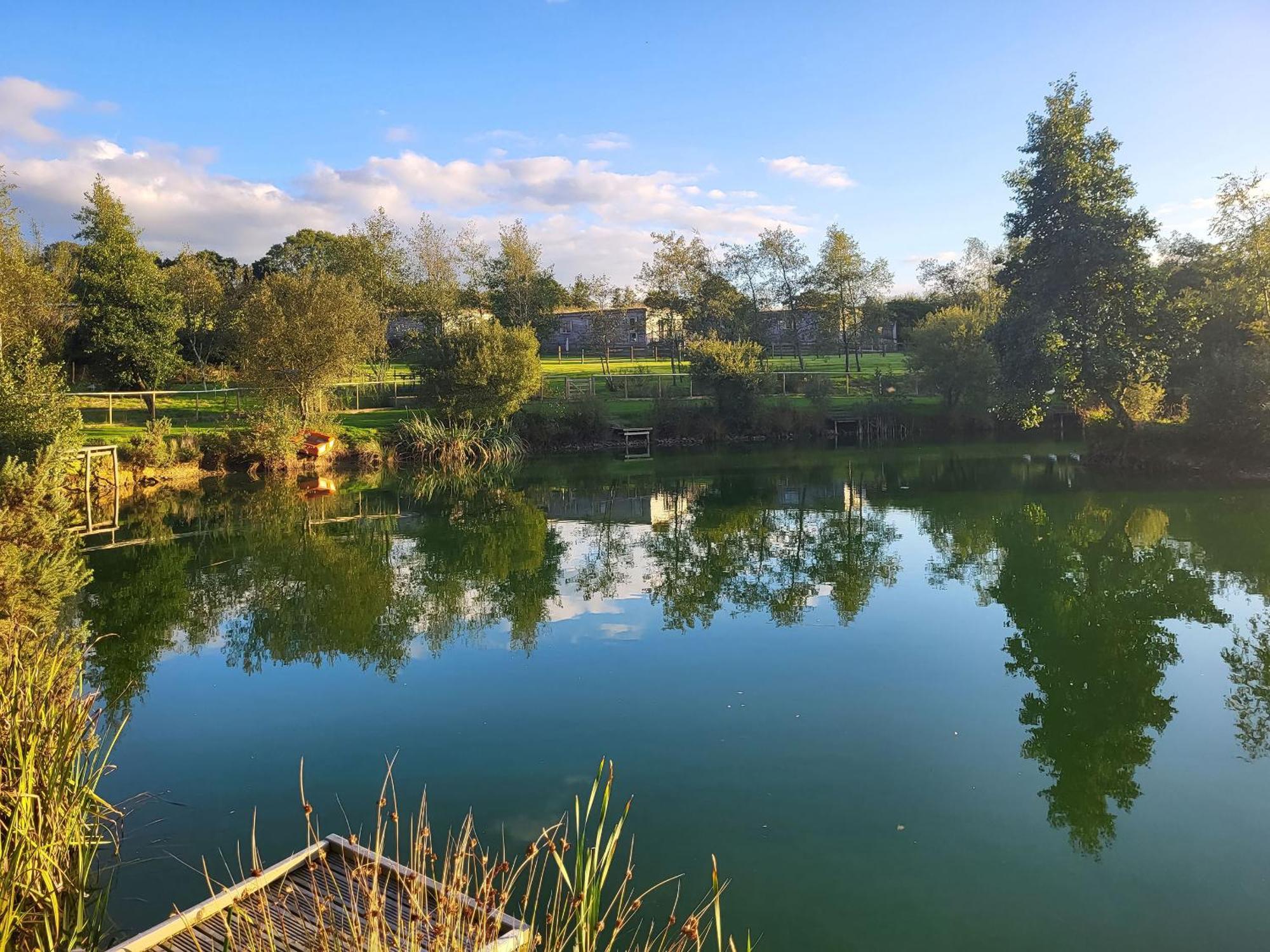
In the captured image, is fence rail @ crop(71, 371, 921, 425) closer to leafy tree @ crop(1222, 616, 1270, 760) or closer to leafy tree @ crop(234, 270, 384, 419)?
leafy tree @ crop(234, 270, 384, 419)

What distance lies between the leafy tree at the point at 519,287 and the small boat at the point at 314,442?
20.7 m

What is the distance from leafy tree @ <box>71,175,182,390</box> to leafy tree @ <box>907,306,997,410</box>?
3457 centimetres

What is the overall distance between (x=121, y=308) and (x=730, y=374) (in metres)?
26.9

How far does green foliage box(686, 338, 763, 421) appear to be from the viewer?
39.9m

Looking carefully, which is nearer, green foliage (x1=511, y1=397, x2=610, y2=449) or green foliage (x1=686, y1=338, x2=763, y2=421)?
green foliage (x1=511, y1=397, x2=610, y2=449)

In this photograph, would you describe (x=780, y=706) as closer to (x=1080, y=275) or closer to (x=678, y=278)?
(x=1080, y=275)

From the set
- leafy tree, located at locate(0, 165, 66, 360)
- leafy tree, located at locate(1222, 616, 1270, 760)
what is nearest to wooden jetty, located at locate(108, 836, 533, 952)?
leafy tree, located at locate(1222, 616, 1270, 760)

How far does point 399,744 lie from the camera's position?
→ 7.75 metres

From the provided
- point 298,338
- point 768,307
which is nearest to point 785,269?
point 768,307

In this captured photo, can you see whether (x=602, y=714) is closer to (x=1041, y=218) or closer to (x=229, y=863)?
(x=229, y=863)

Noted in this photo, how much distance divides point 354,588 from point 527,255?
41.0m

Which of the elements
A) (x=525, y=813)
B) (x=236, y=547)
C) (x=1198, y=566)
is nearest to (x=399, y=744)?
(x=525, y=813)

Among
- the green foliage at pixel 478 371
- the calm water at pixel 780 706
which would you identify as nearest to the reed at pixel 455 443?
the green foliage at pixel 478 371

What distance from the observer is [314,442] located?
31438mm
